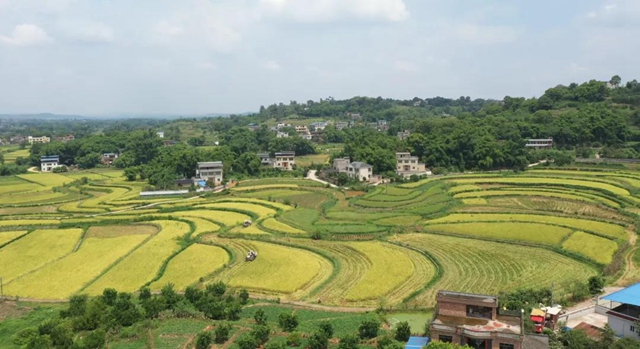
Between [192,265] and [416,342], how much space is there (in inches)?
668

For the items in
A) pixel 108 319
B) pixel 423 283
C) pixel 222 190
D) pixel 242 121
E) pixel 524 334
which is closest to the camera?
pixel 524 334

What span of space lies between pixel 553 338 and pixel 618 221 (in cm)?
2413

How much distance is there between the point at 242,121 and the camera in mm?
176875

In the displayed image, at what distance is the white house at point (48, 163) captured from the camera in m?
88.1

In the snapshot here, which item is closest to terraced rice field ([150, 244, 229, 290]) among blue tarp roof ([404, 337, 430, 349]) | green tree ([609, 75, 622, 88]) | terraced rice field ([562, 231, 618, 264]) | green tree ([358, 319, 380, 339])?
green tree ([358, 319, 380, 339])

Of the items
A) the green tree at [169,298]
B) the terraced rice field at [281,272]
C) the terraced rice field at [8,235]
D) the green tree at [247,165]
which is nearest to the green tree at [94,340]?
the green tree at [169,298]

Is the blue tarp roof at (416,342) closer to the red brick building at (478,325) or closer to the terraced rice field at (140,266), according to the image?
the red brick building at (478,325)

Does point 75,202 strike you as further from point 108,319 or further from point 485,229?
point 485,229

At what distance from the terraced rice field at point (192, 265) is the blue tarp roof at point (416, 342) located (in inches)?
558

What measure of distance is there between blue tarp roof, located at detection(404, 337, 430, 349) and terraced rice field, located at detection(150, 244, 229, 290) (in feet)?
46.5

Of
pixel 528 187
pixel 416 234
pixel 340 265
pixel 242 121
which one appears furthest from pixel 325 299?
pixel 242 121

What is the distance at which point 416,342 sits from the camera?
18938 mm

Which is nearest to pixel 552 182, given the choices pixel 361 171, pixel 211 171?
pixel 361 171

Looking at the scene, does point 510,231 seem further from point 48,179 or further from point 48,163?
point 48,163
